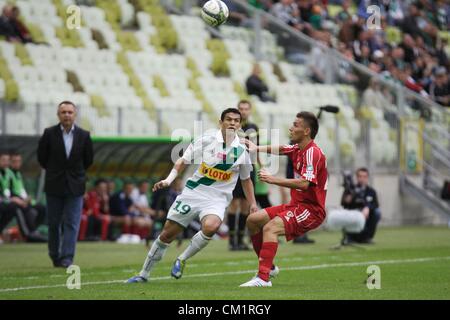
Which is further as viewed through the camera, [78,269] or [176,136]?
[176,136]

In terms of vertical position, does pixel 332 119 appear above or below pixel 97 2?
below

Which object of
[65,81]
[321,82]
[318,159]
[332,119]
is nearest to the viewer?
[318,159]

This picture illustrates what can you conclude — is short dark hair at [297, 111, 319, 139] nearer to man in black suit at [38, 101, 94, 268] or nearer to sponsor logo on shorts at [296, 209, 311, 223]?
sponsor logo on shorts at [296, 209, 311, 223]

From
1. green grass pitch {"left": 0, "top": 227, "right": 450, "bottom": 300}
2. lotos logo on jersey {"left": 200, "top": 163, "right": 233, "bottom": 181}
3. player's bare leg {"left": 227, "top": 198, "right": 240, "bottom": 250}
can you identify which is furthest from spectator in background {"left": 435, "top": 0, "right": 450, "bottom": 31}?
lotos logo on jersey {"left": 200, "top": 163, "right": 233, "bottom": 181}

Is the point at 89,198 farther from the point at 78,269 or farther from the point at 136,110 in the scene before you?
the point at 78,269

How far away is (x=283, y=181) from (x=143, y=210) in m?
11.2

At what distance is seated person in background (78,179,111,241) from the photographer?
71.7ft

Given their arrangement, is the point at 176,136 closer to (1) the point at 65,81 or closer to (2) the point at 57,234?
(1) the point at 65,81

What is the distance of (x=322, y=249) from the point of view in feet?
63.7

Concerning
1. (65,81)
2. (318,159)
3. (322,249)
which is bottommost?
(322,249)

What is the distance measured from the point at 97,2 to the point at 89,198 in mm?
8551

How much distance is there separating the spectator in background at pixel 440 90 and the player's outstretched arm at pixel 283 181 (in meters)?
22.8
